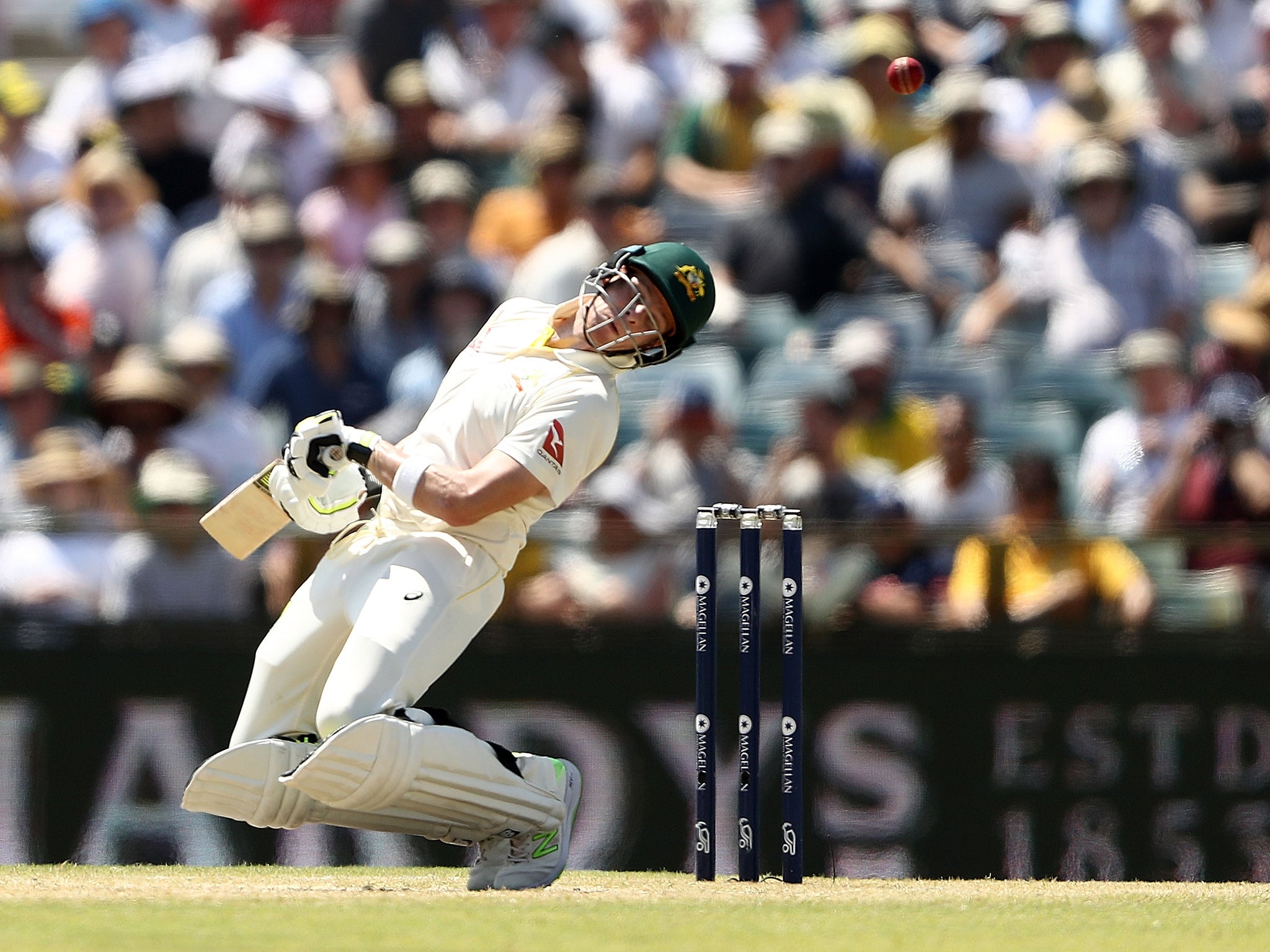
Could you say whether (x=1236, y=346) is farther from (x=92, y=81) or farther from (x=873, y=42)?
(x=92, y=81)

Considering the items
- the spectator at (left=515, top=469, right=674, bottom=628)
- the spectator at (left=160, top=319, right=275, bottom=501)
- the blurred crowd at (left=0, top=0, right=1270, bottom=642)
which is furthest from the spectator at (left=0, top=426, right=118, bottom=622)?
the spectator at (left=515, top=469, right=674, bottom=628)

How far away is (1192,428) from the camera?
27.2 feet

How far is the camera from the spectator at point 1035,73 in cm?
1046

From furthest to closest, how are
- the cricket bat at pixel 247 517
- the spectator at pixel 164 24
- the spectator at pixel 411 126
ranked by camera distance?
the spectator at pixel 164 24 → the spectator at pixel 411 126 → the cricket bat at pixel 247 517

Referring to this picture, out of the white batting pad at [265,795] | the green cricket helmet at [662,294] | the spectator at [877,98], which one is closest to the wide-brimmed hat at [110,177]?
the spectator at [877,98]

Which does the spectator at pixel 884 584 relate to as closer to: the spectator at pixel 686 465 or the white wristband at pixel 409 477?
the spectator at pixel 686 465

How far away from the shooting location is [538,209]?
33.6ft

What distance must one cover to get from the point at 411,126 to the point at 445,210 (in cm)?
76

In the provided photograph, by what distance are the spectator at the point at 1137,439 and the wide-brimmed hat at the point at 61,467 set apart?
4103 mm

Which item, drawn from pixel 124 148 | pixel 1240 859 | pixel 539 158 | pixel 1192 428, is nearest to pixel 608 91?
pixel 539 158

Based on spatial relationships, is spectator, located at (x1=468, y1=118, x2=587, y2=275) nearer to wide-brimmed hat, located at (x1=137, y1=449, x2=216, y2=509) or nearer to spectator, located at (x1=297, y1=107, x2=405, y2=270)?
spectator, located at (x1=297, y1=107, x2=405, y2=270)

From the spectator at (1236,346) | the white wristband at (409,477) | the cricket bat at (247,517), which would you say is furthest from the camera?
the spectator at (1236,346)

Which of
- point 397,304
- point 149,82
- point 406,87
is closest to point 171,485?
point 397,304

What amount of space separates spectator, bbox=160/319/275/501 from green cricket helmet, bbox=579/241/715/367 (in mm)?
3270
